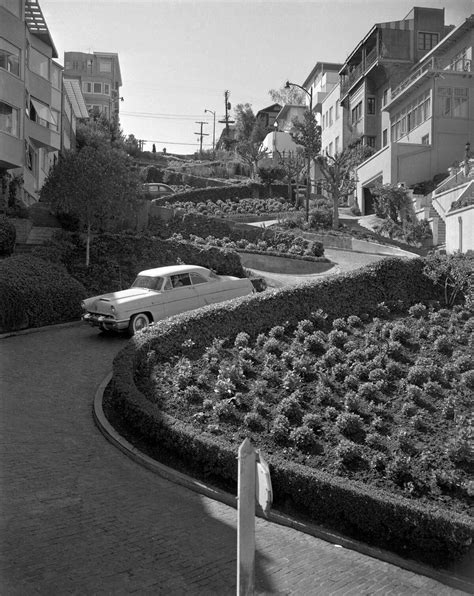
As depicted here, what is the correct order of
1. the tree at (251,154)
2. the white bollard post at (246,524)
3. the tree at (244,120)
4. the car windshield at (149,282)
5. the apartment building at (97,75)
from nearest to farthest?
1. the white bollard post at (246,524)
2. the car windshield at (149,282)
3. the tree at (251,154)
4. the tree at (244,120)
5. the apartment building at (97,75)

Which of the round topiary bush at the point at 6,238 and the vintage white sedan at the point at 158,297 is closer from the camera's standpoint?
the vintage white sedan at the point at 158,297

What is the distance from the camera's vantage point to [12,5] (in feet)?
91.3

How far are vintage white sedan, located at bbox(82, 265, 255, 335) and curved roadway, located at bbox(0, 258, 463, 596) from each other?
5788 millimetres

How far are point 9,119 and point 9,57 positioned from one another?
8.74 feet

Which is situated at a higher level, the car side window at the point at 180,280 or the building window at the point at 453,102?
the building window at the point at 453,102

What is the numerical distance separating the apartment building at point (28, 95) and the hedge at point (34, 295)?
11.3m

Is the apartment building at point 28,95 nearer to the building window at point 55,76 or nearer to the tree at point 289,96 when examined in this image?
the building window at point 55,76

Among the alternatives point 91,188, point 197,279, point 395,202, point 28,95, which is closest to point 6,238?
point 91,188

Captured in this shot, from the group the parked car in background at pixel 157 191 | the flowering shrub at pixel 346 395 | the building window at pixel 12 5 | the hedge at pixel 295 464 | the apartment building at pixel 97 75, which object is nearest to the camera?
the hedge at pixel 295 464

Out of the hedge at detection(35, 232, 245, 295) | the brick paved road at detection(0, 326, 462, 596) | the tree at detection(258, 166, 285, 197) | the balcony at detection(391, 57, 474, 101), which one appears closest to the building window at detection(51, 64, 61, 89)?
the hedge at detection(35, 232, 245, 295)

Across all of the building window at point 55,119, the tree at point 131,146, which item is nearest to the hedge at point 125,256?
the building window at point 55,119

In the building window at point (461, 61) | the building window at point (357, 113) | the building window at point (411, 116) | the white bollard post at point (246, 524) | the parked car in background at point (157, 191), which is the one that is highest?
the building window at point (461, 61)

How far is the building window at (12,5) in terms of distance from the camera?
1067 inches

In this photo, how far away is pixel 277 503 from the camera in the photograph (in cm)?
737
